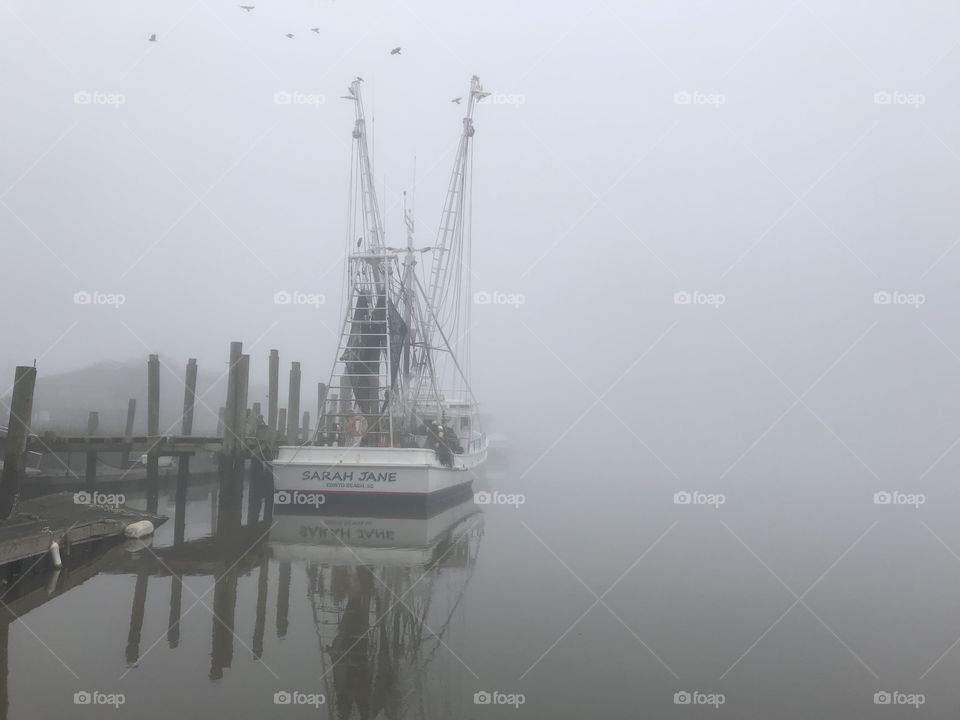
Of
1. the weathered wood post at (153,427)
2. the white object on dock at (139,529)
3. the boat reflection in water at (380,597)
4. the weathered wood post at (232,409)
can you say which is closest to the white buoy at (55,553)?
the boat reflection in water at (380,597)

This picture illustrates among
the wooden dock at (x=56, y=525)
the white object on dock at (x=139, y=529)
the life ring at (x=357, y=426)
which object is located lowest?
the white object on dock at (x=139, y=529)

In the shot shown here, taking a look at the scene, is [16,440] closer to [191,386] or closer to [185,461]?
[185,461]

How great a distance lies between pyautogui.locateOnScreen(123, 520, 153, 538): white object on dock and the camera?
1573cm

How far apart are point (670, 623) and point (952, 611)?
4.92 metres

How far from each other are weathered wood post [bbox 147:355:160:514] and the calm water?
2967mm

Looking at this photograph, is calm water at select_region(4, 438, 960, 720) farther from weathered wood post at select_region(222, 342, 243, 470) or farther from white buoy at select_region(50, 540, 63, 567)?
weathered wood post at select_region(222, 342, 243, 470)

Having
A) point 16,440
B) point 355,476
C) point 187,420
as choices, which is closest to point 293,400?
point 187,420

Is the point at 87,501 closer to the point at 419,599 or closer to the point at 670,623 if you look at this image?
the point at 419,599

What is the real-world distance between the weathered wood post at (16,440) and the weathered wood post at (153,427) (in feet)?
15.1

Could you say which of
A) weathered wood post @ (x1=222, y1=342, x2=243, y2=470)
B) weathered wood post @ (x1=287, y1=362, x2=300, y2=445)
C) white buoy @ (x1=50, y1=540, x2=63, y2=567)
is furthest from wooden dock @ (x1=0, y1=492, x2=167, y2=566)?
weathered wood post @ (x1=287, y1=362, x2=300, y2=445)

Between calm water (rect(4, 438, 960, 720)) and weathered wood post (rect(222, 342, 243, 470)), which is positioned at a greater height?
weathered wood post (rect(222, 342, 243, 470))

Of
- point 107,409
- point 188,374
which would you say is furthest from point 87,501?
point 107,409

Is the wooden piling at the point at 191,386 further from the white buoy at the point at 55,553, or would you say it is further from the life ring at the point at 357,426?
the white buoy at the point at 55,553

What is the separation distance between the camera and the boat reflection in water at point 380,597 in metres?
7.50
